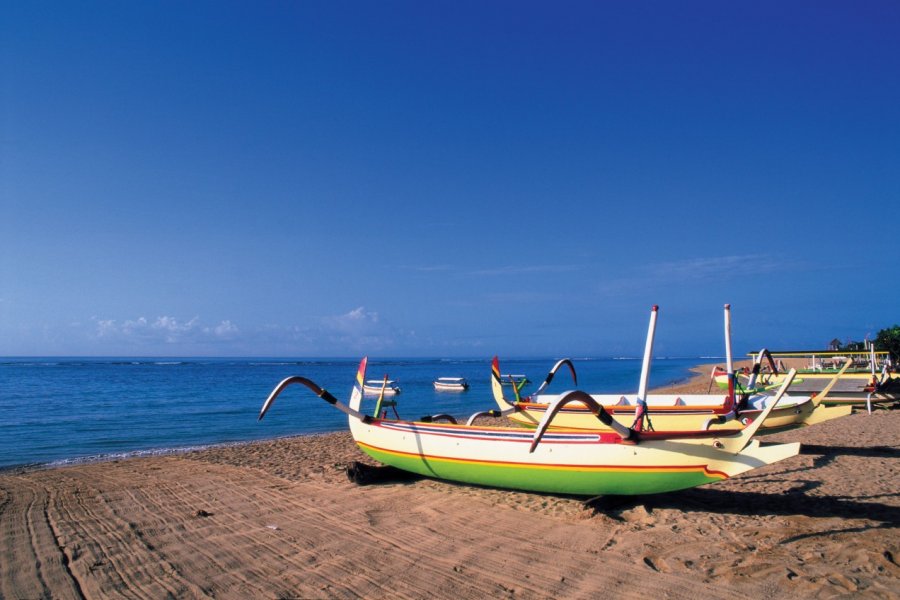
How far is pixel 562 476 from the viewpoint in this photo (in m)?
6.95

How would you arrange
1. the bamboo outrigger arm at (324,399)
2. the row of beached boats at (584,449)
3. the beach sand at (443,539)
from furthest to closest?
1. the bamboo outrigger arm at (324,399)
2. the row of beached boats at (584,449)
3. the beach sand at (443,539)

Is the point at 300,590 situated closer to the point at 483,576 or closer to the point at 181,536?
the point at 483,576

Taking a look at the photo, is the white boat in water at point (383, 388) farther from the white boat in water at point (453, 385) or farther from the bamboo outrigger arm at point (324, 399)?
the white boat in water at point (453, 385)

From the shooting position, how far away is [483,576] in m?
4.99

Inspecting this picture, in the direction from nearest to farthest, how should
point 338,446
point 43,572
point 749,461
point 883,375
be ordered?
point 43,572 → point 749,461 → point 338,446 → point 883,375

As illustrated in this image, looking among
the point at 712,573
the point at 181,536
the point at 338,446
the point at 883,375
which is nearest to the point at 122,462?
the point at 338,446

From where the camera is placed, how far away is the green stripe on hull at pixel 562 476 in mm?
6227

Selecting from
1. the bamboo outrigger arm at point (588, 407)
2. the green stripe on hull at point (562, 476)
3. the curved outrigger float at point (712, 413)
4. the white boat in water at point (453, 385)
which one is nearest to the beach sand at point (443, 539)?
the green stripe on hull at point (562, 476)

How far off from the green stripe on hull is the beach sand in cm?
28

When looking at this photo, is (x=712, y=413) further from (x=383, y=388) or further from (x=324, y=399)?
(x=324, y=399)

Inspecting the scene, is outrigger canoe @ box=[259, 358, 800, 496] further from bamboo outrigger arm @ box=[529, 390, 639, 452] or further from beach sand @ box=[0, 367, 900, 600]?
beach sand @ box=[0, 367, 900, 600]

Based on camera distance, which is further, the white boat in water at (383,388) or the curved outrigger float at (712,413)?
the white boat in water at (383,388)

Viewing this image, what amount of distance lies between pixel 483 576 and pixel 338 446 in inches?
363

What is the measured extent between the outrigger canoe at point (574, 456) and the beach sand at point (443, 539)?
377 mm
